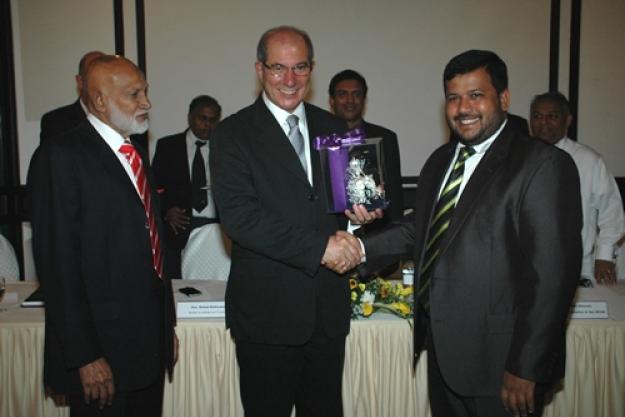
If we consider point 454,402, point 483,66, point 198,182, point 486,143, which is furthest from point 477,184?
point 198,182

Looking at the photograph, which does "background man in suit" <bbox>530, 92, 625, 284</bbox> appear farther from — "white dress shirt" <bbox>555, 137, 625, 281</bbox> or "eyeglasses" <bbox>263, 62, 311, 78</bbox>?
"eyeglasses" <bbox>263, 62, 311, 78</bbox>

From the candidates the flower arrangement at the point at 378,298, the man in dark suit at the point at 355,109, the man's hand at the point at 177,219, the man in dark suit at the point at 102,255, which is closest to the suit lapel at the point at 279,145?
Result: the man in dark suit at the point at 102,255

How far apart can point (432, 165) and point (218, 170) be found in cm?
90

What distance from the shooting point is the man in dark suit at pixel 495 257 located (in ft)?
6.84

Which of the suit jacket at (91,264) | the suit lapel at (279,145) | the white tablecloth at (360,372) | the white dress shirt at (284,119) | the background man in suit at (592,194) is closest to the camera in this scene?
the suit jacket at (91,264)

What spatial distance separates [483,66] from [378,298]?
57.2 inches

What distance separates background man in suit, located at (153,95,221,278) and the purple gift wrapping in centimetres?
Result: 285

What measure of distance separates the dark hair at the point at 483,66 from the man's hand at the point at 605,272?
213 cm

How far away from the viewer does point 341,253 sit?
2.61m

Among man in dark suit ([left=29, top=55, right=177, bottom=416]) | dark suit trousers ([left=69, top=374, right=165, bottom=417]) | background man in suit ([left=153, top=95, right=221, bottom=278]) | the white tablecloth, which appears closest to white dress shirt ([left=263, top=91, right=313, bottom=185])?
man in dark suit ([left=29, top=55, right=177, bottom=416])

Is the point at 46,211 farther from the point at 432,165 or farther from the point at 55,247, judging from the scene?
the point at 432,165

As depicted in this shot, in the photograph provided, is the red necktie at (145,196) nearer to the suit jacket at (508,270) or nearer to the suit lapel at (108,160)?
the suit lapel at (108,160)

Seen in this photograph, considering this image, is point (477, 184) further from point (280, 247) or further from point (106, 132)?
point (106, 132)

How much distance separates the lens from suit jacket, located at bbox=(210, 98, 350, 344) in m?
2.52
